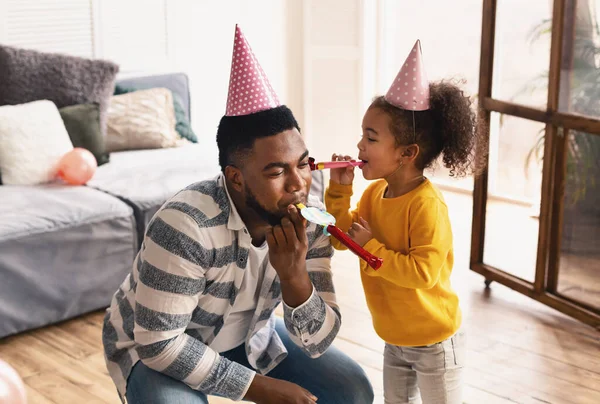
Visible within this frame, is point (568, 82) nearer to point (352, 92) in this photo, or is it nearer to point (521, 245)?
point (521, 245)

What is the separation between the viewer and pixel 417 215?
165cm

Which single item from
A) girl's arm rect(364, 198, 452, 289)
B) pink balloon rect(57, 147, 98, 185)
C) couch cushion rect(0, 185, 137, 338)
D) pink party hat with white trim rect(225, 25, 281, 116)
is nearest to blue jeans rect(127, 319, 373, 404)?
girl's arm rect(364, 198, 452, 289)

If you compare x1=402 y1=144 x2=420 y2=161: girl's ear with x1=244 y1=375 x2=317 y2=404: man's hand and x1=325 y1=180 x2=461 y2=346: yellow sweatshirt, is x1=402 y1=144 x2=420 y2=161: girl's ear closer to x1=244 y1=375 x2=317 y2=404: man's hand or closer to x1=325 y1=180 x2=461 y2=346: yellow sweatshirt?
x1=325 y1=180 x2=461 y2=346: yellow sweatshirt

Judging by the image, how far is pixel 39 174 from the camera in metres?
3.00

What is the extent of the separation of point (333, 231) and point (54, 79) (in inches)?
84.4

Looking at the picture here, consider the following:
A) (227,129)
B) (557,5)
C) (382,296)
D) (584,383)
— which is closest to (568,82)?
(557,5)

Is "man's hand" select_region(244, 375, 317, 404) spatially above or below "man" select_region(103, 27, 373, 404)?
below

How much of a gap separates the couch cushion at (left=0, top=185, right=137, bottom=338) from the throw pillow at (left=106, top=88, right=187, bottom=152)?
577 mm

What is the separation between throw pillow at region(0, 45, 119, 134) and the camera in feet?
10.5

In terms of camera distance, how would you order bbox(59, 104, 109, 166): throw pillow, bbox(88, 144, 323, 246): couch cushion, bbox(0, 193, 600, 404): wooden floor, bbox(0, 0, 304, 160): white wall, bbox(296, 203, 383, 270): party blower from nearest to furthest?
bbox(296, 203, 383, 270): party blower → bbox(0, 193, 600, 404): wooden floor → bbox(88, 144, 323, 246): couch cushion → bbox(59, 104, 109, 166): throw pillow → bbox(0, 0, 304, 160): white wall

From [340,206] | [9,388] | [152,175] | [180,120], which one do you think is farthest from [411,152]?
[180,120]

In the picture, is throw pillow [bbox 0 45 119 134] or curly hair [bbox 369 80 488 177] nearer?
curly hair [bbox 369 80 488 177]

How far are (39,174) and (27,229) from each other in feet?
1.32

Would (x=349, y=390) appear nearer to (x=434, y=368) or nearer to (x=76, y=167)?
(x=434, y=368)
